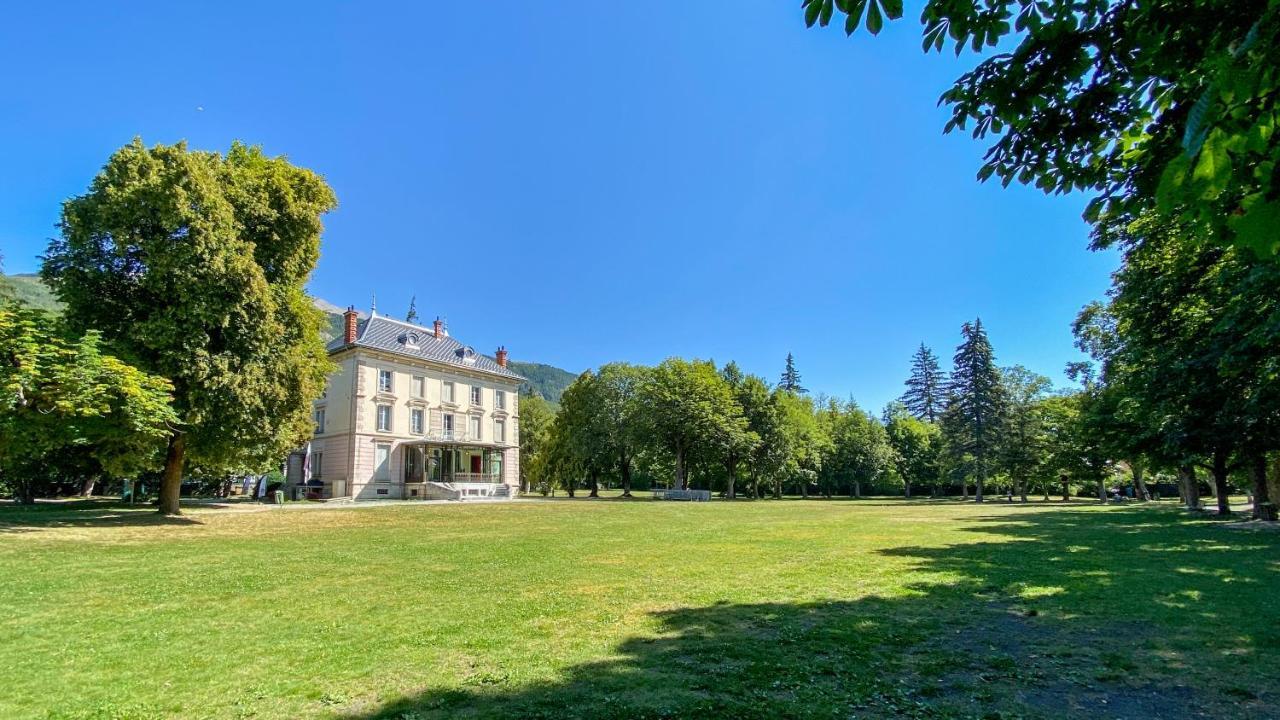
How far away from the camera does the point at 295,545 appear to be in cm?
1391

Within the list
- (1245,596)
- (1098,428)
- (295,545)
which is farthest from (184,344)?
(1098,428)

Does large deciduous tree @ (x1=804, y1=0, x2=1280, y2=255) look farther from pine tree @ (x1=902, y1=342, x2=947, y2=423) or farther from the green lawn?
pine tree @ (x1=902, y1=342, x2=947, y2=423)

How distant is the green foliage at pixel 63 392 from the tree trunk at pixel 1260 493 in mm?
33213

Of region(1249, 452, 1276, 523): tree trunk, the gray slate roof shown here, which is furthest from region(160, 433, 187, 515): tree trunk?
region(1249, 452, 1276, 523): tree trunk

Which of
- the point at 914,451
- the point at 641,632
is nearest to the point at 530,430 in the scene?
the point at 914,451

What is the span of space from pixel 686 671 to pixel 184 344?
20.1 metres

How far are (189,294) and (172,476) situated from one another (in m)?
6.78

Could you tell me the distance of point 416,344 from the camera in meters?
42.9

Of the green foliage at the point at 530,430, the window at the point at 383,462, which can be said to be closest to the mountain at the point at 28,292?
the window at the point at 383,462

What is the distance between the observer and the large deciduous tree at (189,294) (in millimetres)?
18562

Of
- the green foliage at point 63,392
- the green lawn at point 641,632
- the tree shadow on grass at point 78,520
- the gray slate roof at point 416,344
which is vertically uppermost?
the gray slate roof at point 416,344

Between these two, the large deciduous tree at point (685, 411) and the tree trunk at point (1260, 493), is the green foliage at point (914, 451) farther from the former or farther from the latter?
the tree trunk at point (1260, 493)

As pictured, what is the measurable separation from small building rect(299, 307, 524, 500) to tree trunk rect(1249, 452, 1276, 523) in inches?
1439

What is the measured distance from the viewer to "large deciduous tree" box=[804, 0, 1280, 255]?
2217mm
